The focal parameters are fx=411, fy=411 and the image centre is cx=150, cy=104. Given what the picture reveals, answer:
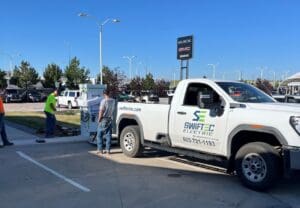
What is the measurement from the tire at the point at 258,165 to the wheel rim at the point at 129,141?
348 centimetres

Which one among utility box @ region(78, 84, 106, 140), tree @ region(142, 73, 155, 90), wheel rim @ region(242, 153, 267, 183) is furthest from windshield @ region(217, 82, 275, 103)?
tree @ region(142, 73, 155, 90)

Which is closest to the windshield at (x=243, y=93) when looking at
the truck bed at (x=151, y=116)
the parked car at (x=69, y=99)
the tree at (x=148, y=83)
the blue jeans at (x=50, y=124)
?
the truck bed at (x=151, y=116)

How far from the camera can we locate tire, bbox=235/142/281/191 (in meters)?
7.17

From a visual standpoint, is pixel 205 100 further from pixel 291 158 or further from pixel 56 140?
pixel 56 140

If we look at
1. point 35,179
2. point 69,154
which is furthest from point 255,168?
point 69,154

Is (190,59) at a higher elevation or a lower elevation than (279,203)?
higher

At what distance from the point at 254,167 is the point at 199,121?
1536 millimetres

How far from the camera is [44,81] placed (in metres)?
81.4

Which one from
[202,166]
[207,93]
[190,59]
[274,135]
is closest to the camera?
[274,135]

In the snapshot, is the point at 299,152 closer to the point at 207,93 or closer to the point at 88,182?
the point at 207,93

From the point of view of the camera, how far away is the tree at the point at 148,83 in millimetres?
62706

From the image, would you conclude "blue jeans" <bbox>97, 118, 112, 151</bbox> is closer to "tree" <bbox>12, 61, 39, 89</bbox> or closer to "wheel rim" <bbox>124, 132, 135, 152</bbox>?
"wheel rim" <bbox>124, 132, 135, 152</bbox>

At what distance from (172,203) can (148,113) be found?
144 inches

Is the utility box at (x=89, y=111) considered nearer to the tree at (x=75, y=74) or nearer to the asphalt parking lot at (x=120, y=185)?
the asphalt parking lot at (x=120, y=185)
